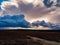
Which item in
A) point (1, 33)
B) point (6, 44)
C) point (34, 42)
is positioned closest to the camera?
point (34, 42)

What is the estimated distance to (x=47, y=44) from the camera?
875cm

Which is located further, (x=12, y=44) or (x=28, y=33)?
(x=28, y=33)

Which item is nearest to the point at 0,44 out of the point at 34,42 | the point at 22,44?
the point at 22,44

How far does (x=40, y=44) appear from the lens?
9.09 metres

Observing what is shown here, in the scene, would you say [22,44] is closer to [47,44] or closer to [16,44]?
[16,44]

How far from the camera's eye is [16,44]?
34.9ft

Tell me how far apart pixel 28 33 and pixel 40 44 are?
31.1 ft

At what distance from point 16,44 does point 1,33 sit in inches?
291

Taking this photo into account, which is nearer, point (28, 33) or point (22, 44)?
point (22, 44)

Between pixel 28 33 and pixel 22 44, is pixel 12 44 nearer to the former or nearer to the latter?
pixel 22 44

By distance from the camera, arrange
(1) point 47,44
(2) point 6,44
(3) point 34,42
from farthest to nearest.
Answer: (2) point 6,44 → (3) point 34,42 → (1) point 47,44

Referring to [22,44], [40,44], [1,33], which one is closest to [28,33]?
[1,33]

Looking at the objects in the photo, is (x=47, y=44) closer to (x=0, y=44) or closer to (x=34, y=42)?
(x=34, y=42)

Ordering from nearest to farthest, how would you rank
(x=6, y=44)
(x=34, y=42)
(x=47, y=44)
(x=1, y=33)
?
(x=47, y=44)
(x=34, y=42)
(x=6, y=44)
(x=1, y=33)
